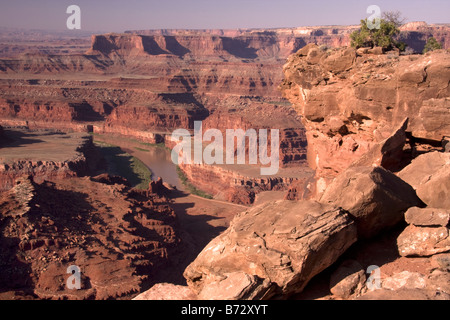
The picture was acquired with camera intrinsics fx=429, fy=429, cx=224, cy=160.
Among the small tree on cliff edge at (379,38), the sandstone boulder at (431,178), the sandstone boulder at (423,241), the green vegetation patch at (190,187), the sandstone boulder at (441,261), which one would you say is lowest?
the green vegetation patch at (190,187)

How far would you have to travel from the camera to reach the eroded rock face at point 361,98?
42.5ft

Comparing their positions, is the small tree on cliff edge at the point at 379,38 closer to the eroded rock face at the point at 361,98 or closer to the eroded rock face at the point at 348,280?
the eroded rock face at the point at 361,98

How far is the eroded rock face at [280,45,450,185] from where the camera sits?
13.0m

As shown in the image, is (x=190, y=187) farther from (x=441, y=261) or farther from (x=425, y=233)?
(x=441, y=261)

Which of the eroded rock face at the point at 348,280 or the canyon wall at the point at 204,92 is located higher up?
the canyon wall at the point at 204,92

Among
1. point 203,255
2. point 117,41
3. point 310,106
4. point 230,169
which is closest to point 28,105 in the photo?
point 230,169

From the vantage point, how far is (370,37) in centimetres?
Answer: 1891

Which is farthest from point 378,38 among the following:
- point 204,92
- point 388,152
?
point 204,92

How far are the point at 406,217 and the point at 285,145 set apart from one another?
4902 centimetres

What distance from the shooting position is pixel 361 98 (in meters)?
14.8

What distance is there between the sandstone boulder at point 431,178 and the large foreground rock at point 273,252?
Answer: 240cm

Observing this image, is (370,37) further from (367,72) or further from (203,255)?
(203,255)

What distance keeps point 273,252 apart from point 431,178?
14.8 ft

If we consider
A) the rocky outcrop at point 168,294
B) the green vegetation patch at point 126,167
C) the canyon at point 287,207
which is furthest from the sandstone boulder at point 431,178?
the green vegetation patch at point 126,167
